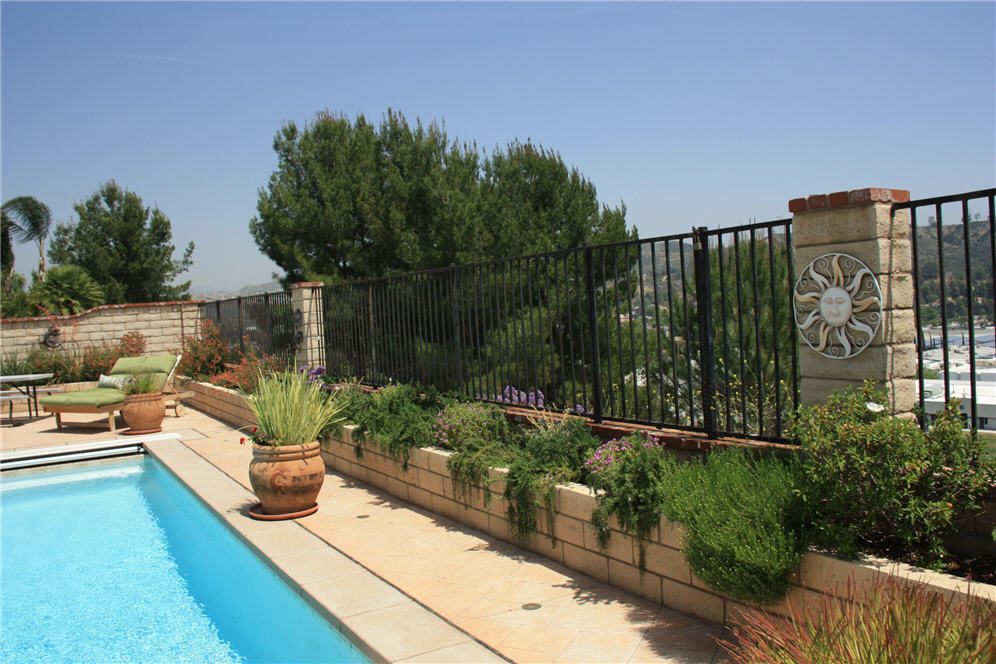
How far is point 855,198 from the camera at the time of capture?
3.69 metres

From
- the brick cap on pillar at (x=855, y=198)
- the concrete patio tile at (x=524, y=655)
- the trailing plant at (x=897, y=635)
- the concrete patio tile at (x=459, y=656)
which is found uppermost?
the brick cap on pillar at (x=855, y=198)

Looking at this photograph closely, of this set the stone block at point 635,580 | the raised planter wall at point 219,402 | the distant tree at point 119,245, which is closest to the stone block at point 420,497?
the stone block at point 635,580

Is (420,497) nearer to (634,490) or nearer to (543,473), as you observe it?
(543,473)

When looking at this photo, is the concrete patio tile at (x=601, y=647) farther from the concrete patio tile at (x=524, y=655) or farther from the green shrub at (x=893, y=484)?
the green shrub at (x=893, y=484)

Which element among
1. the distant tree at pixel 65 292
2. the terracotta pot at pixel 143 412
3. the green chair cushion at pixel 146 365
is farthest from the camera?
the distant tree at pixel 65 292

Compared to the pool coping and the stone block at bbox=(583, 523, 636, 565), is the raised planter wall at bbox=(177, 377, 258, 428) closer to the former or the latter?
the pool coping

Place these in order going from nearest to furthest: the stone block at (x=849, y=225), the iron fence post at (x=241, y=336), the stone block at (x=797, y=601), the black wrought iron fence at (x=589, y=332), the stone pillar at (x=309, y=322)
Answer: the stone block at (x=797, y=601) → the stone block at (x=849, y=225) → the black wrought iron fence at (x=589, y=332) → the stone pillar at (x=309, y=322) → the iron fence post at (x=241, y=336)

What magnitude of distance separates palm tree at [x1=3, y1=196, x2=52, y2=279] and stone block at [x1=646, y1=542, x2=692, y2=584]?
36156 millimetres

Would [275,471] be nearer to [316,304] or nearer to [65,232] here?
[316,304]

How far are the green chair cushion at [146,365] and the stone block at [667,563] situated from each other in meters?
11.8

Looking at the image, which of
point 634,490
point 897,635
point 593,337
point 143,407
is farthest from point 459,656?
point 143,407

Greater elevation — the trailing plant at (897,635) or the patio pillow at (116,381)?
the patio pillow at (116,381)

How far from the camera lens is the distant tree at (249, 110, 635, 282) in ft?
47.4

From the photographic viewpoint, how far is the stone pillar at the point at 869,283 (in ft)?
12.0
